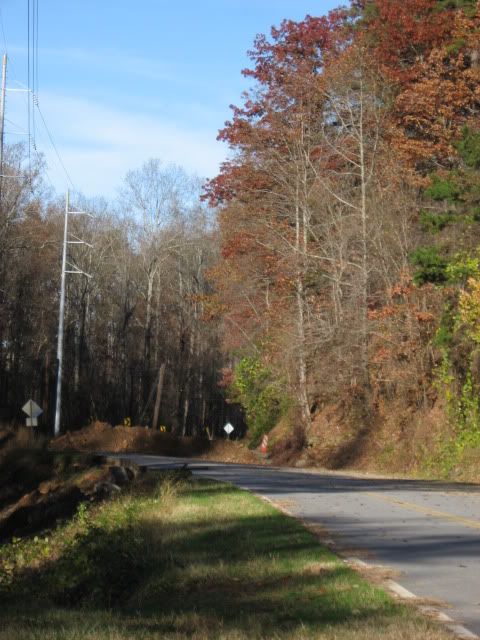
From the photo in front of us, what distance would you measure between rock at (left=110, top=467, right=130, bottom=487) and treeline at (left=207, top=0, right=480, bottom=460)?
1055 centimetres

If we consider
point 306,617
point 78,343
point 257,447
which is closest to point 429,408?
point 257,447

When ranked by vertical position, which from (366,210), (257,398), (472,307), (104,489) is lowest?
(104,489)

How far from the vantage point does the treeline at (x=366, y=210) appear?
105 feet

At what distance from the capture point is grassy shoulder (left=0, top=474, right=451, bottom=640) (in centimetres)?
769

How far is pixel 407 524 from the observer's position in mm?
14500

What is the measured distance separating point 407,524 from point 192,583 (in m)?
5.02

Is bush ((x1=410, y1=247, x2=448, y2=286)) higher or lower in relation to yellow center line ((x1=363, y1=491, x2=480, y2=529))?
higher

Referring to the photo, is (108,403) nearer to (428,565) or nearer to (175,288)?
(175,288)

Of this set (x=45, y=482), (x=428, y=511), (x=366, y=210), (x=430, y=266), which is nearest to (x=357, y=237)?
(x=366, y=210)

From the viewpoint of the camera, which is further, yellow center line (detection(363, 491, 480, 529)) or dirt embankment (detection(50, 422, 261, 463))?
dirt embankment (detection(50, 422, 261, 463))

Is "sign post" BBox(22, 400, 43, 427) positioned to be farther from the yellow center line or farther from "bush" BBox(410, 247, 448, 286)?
the yellow center line

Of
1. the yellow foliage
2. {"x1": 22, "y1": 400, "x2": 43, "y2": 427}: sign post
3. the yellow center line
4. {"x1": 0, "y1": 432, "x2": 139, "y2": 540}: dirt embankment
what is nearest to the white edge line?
the yellow center line

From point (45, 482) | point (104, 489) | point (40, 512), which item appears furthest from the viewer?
point (45, 482)

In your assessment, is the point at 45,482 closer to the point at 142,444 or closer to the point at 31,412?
the point at 31,412
